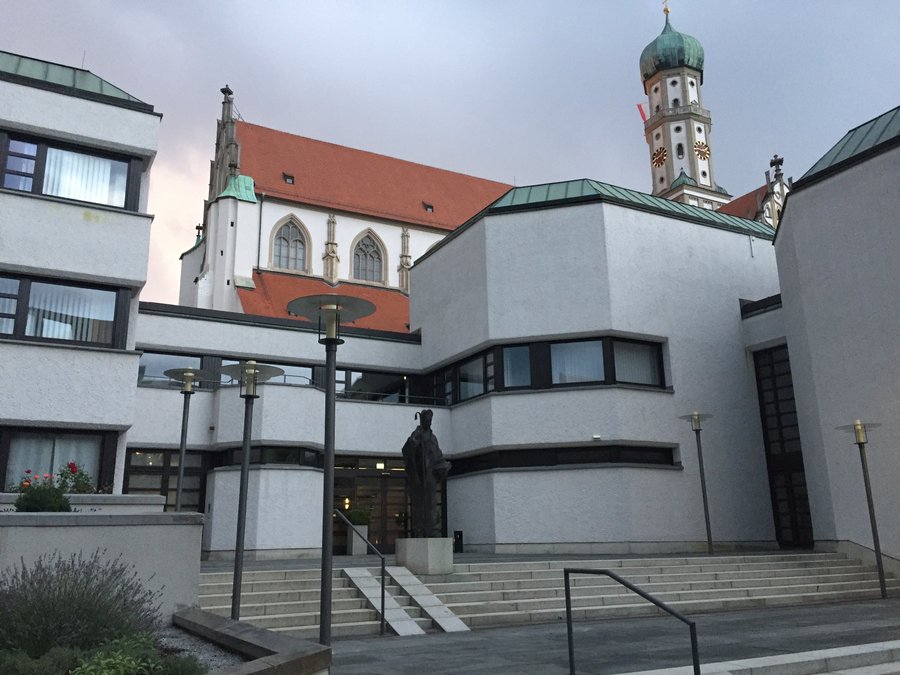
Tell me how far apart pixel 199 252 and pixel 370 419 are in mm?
21191

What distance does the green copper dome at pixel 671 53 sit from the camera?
65.6 metres

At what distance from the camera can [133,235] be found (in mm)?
17562

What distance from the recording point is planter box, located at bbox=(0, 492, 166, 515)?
12297mm

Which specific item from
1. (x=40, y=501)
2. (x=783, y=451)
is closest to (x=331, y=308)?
(x=40, y=501)

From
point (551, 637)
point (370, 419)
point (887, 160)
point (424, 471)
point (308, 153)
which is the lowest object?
point (551, 637)

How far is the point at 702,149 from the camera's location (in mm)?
64312

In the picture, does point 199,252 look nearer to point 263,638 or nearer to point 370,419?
point 370,419

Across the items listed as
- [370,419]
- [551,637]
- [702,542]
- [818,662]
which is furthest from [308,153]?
[818,662]

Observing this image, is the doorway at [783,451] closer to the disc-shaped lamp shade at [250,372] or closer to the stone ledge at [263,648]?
the disc-shaped lamp shade at [250,372]

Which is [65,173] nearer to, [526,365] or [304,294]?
[526,365]

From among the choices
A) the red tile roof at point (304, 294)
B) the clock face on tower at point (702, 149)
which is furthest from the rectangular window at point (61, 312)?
the clock face on tower at point (702, 149)

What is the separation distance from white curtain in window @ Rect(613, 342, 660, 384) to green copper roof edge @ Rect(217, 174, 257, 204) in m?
21.5

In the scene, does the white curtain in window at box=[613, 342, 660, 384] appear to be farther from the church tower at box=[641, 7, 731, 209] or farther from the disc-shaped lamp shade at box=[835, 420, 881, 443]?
the church tower at box=[641, 7, 731, 209]

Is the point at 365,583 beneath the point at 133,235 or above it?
beneath
